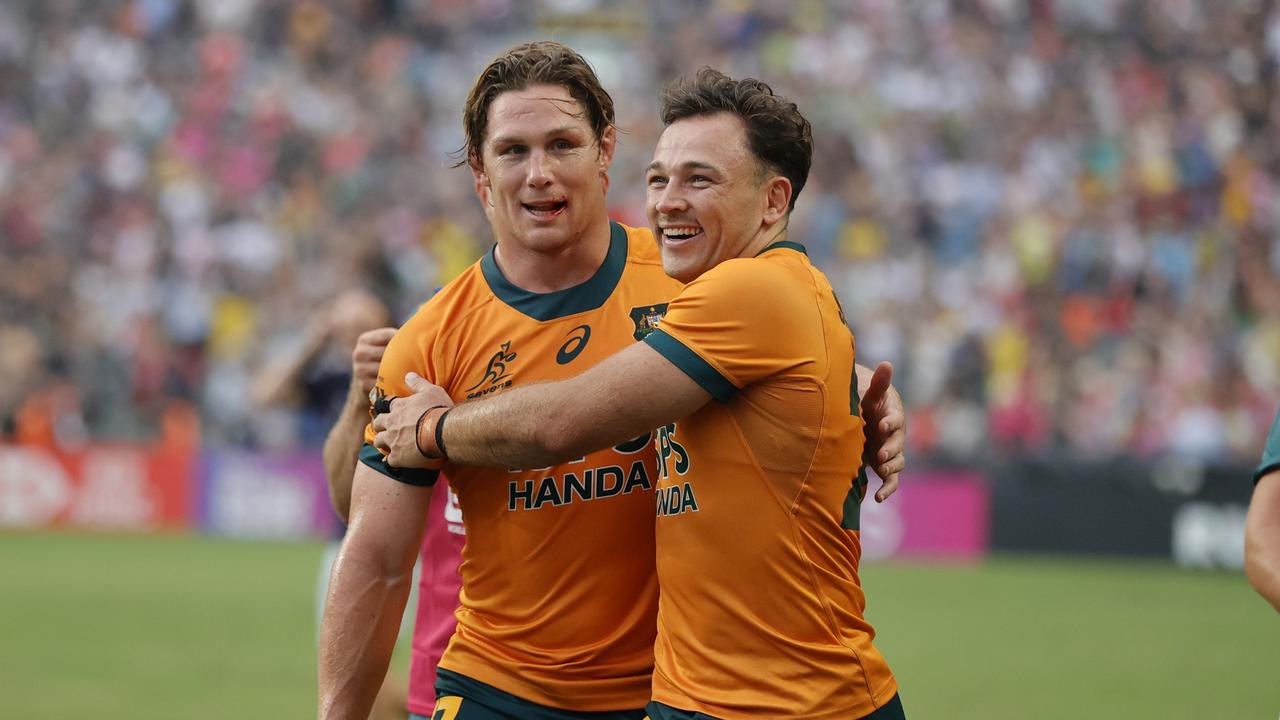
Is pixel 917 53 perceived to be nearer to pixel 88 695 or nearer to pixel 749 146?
pixel 88 695

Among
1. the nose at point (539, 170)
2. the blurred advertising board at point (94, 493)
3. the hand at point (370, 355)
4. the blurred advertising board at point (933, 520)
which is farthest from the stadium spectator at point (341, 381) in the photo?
the blurred advertising board at point (94, 493)

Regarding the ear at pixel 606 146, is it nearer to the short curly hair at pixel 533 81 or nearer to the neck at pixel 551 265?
→ the short curly hair at pixel 533 81

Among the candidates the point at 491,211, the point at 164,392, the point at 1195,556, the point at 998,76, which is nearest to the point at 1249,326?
the point at 1195,556

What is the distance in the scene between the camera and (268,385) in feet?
26.0

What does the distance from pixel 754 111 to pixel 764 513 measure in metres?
1.03

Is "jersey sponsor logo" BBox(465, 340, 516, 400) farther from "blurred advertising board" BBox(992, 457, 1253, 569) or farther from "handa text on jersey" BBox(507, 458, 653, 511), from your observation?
"blurred advertising board" BBox(992, 457, 1253, 569)

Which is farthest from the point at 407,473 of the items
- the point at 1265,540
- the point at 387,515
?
the point at 1265,540

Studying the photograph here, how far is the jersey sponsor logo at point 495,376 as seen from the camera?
14.3ft

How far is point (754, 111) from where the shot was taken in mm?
4047

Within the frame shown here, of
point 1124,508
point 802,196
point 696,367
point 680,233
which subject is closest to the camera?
point 696,367

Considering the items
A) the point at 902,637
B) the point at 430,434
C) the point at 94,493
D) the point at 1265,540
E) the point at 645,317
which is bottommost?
the point at 902,637

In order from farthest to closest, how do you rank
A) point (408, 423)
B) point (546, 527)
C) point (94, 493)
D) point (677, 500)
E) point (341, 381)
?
point (94, 493)
point (341, 381)
point (546, 527)
point (408, 423)
point (677, 500)

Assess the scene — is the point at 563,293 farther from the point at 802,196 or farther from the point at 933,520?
the point at 802,196

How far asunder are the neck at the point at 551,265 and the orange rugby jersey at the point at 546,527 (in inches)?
2.1
